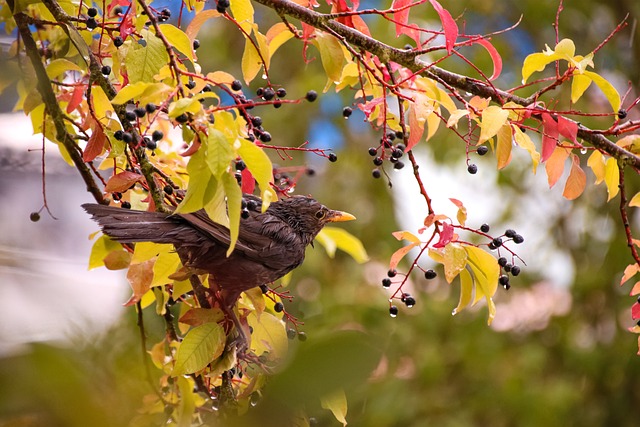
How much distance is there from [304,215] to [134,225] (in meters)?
0.55

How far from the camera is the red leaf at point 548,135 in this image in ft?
4.53

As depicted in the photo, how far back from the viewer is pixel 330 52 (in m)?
1.42

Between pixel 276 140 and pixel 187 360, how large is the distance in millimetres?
3752

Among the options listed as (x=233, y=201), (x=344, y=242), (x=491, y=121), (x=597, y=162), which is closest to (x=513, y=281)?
(x=344, y=242)

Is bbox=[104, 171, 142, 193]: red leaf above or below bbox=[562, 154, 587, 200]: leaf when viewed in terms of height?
above

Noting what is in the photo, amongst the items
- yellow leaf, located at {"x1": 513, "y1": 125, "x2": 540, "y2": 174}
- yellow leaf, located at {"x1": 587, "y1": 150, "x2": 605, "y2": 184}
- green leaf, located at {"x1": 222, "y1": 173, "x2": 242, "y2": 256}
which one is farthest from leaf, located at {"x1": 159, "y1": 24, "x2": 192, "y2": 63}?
yellow leaf, located at {"x1": 587, "y1": 150, "x2": 605, "y2": 184}

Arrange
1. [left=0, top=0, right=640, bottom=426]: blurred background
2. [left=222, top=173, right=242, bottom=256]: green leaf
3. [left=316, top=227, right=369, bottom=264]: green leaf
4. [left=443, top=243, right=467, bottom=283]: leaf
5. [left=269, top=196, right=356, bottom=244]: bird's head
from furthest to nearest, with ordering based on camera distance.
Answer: [left=0, top=0, right=640, bottom=426]: blurred background
[left=316, top=227, right=369, bottom=264]: green leaf
[left=269, top=196, right=356, bottom=244]: bird's head
[left=443, top=243, right=467, bottom=283]: leaf
[left=222, top=173, right=242, bottom=256]: green leaf

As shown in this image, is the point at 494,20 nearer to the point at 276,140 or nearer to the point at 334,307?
the point at 276,140

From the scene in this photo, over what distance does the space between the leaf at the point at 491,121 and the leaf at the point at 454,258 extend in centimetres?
22

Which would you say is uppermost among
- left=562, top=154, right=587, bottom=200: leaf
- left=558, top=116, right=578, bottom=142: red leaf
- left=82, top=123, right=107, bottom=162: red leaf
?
left=558, top=116, right=578, bottom=142: red leaf

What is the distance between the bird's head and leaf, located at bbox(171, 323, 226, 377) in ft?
1.47

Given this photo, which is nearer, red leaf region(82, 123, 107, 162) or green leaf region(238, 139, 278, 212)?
green leaf region(238, 139, 278, 212)

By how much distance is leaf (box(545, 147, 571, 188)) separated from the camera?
4.87ft

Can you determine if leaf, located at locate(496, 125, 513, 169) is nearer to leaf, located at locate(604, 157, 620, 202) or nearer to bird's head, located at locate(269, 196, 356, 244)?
leaf, located at locate(604, 157, 620, 202)
